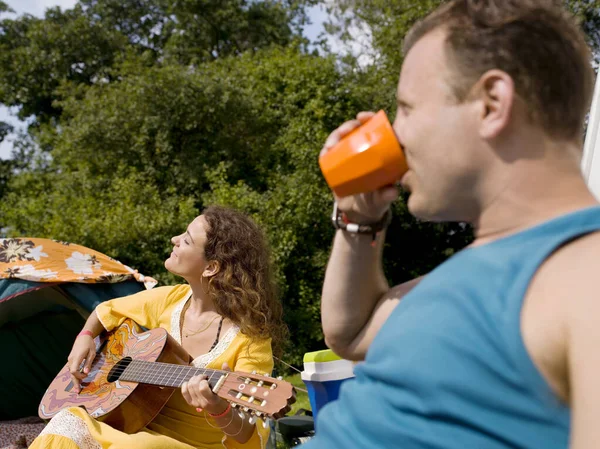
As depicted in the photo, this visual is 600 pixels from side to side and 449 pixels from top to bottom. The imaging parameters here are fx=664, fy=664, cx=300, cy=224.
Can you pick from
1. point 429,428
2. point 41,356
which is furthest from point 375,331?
point 41,356

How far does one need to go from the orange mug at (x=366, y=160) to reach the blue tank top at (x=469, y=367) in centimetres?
22

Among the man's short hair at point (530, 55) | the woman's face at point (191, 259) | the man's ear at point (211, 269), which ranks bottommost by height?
the man's ear at point (211, 269)

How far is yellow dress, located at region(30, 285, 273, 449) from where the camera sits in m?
2.52

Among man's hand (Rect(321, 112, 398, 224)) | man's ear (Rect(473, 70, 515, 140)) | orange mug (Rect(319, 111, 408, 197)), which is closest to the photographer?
man's ear (Rect(473, 70, 515, 140))

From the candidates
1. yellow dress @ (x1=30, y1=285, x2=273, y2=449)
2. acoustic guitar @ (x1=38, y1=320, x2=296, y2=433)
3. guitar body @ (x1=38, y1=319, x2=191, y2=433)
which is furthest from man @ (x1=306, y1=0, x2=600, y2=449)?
guitar body @ (x1=38, y1=319, x2=191, y2=433)

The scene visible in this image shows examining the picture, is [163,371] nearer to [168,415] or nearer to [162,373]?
[162,373]

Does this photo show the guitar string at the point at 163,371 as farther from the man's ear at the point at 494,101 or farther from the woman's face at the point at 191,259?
the man's ear at the point at 494,101

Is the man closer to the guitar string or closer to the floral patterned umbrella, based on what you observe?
the guitar string

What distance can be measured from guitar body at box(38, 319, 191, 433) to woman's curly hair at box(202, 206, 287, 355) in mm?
304

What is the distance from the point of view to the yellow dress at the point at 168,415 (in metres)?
2.52

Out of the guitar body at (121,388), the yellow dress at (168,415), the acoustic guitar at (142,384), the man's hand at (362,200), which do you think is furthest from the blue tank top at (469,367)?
the guitar body at (121,388)

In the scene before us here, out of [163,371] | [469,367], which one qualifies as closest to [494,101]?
[469,367]

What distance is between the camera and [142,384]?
276cm

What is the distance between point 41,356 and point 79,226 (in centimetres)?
313
